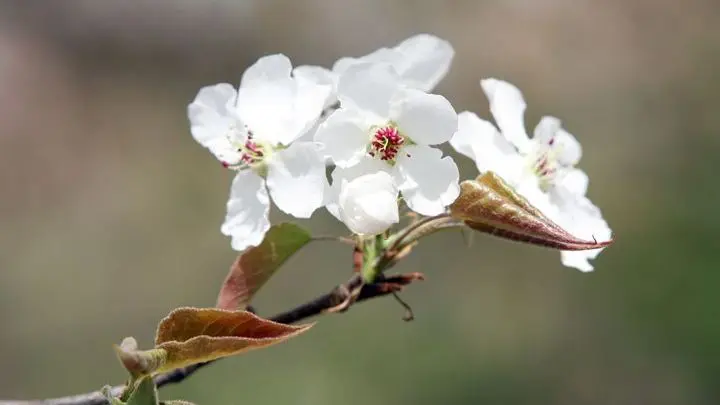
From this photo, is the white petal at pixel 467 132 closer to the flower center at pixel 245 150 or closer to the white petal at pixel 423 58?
the white petal at pixel 423 58

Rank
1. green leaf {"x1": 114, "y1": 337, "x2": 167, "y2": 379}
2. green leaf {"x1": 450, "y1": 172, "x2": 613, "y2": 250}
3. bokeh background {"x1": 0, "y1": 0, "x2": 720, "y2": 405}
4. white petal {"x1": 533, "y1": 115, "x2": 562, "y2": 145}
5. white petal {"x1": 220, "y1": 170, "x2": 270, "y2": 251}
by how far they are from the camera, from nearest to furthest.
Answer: green leaf {"x1": 114, "y1": 337, "x2": 167, "y2": 379}
green leaf {"x1": 450, "y1": 172, "x2": 613, "y2": 250}
white petal {"x1": 220, "y1": 170, "x2": 270, "y2": 251}
white petal {"x1": 533, "y1": 115, "x2": 562, "y2": 145}
bokeh background {"x1": 0, "y1": 0, "x2": 720, "y2": 405}

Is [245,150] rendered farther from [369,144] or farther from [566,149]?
[566,149]

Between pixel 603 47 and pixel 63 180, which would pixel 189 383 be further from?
pixel 603 47

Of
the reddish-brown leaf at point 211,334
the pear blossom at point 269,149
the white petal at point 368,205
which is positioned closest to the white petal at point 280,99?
the pear blossom at point 269,149

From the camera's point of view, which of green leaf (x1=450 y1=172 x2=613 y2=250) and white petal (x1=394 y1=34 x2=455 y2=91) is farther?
white petal (x1=394 y1=34 x2=455 y2=91)

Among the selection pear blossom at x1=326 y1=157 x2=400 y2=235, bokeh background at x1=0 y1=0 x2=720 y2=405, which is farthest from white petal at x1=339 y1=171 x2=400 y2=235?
bokeh background at x1=0 y1=0 x2=720 y2=405

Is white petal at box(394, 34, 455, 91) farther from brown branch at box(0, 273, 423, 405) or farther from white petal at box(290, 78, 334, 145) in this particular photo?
brown branch at box(0, 273, 423, 405)
